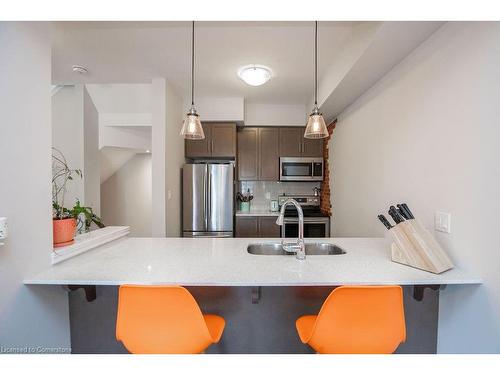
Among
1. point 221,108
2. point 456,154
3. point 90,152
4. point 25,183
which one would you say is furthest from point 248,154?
point 25,183

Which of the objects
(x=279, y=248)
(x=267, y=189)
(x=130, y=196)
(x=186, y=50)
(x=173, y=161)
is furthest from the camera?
(x=130, y=196)

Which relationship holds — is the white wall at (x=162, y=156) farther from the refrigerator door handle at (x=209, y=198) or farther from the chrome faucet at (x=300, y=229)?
the chrome faucet at (x=300, y=229)

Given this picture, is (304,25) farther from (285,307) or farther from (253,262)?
(285,307)

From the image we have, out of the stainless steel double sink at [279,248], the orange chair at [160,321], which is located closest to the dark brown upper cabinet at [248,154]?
the stainless steel double sink at [279,248]

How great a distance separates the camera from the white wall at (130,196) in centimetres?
518

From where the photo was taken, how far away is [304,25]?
5.89ft

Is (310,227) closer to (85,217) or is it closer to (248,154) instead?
(248,154)

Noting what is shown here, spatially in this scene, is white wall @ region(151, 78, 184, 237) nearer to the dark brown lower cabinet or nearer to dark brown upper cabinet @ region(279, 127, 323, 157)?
the dark brown lower cabinet

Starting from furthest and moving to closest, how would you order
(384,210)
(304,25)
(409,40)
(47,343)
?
(384,210), (304,25), (409,40), (47,343)

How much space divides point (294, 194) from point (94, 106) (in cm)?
354

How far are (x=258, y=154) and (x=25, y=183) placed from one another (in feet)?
9.45

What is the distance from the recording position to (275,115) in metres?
3.66

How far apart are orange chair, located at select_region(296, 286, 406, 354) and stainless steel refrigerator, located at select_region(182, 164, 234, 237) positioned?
2244 mm
